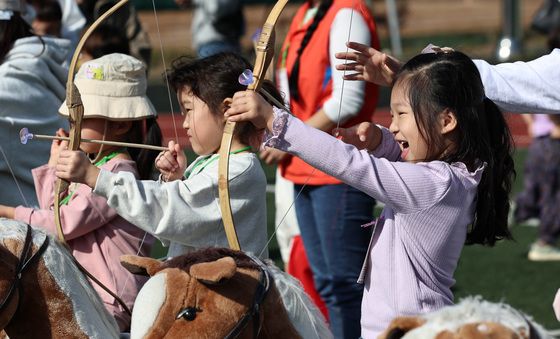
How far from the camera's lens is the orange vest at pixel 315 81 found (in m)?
4.54

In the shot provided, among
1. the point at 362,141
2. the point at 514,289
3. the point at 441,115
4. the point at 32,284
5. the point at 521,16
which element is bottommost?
the point at 521,16

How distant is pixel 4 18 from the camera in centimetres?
443

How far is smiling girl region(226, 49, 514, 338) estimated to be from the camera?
9.16ft

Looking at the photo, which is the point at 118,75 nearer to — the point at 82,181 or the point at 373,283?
the point at 82,181

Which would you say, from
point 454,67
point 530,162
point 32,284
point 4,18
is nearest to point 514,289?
point 530,162

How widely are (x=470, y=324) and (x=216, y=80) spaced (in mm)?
1645

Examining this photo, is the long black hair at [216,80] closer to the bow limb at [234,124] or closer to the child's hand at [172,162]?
the child's hand at [172,162]

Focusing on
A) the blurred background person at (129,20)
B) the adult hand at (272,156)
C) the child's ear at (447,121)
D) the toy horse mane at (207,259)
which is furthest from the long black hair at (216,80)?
the blurred background person at (129,20)

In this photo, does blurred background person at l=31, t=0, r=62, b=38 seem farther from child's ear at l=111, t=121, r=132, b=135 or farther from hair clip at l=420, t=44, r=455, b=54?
hair clip at l=420, t=44, r=455, b=54

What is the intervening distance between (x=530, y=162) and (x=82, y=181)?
18.2ft

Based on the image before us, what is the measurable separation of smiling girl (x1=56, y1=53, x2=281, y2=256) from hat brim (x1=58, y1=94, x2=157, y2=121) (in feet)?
0.74

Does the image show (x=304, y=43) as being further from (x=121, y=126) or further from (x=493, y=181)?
(x=493, y=181)

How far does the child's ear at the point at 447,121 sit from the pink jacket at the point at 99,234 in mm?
1143

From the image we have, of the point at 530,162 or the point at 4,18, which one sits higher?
the point at 4,18
